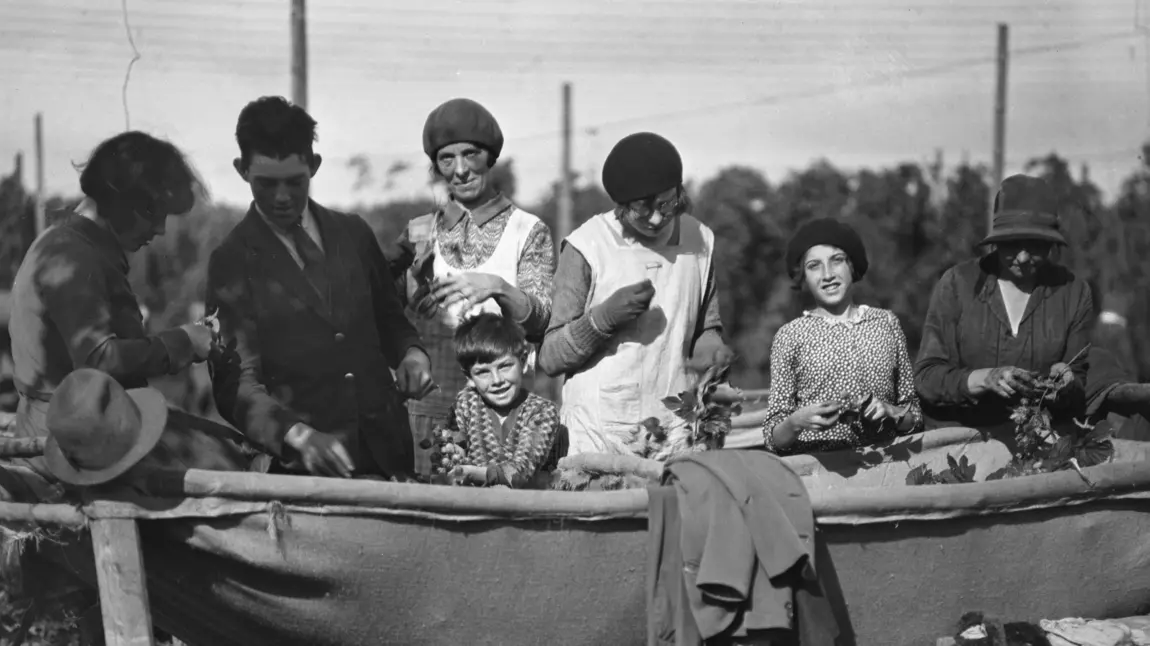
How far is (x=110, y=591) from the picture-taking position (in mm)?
3828

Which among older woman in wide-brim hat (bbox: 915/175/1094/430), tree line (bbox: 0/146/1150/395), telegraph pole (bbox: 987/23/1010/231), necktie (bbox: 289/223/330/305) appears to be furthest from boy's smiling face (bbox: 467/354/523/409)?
telegraph pole (bbox: 987/23/1010/231)

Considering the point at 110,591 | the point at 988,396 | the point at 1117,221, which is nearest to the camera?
the point at 110,591

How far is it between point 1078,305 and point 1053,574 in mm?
1314

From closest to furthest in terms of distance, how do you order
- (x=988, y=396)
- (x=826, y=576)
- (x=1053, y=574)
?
(x=826, y=576)
(x=1053, y=574)
(x=988, y=396)

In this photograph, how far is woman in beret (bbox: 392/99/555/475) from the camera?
4.88 metres

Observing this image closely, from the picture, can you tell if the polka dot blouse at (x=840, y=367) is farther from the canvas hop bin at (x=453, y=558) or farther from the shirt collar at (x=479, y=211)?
the shirt collar at (x=479, y=211)

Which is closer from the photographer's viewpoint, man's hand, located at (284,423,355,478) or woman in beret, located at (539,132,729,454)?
man's hand, located at (284,423,355,478)

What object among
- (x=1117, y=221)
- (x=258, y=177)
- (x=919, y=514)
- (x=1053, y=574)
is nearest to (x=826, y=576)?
(x=919, y=514)

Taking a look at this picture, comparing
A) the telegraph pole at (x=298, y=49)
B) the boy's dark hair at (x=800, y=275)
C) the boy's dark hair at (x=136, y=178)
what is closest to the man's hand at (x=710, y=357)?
the boy's dark hair at (x=800, y=275)

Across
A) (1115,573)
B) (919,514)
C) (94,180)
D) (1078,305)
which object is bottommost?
(1115,573)

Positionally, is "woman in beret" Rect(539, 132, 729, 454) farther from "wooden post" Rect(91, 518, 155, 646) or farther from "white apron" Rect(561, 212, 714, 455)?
"wooden post" Rect(91, 518, 155, 646)

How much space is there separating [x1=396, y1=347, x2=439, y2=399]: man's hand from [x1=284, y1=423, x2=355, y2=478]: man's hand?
0.57m

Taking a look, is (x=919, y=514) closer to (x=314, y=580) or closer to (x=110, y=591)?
(x=314, y=580)

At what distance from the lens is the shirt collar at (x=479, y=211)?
503cm
